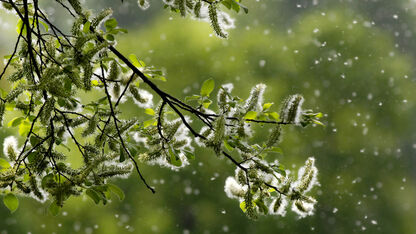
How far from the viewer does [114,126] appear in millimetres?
1255

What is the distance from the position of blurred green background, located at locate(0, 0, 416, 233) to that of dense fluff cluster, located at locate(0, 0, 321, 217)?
5.77m

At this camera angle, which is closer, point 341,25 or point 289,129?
point 289,129

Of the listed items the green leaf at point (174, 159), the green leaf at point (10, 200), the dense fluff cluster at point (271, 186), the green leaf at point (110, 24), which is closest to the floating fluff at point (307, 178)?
the dense fluff cluster at point (271, 186)

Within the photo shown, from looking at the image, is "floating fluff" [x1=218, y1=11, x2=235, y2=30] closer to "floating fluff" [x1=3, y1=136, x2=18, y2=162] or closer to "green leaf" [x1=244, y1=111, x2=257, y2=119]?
"green leaf" [x1=244, y1=111, x2=257, y2=119]

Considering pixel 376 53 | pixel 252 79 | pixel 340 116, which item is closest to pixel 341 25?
pixel 376 53

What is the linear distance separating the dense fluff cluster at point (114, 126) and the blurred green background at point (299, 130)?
577 centimetres

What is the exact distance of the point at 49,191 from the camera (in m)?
1.14

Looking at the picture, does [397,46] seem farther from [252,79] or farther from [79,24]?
[79,24]

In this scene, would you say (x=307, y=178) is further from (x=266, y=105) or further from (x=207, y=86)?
(x=207, y=86)

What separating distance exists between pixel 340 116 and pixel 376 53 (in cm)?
160

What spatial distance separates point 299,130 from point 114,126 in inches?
279

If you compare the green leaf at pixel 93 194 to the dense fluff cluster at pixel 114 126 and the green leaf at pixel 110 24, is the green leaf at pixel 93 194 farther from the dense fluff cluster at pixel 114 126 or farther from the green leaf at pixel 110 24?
the green leaf at pixel 110 24

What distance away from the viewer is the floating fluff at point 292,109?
1022mm

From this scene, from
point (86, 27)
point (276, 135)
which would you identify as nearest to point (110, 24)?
point (86, 27)
